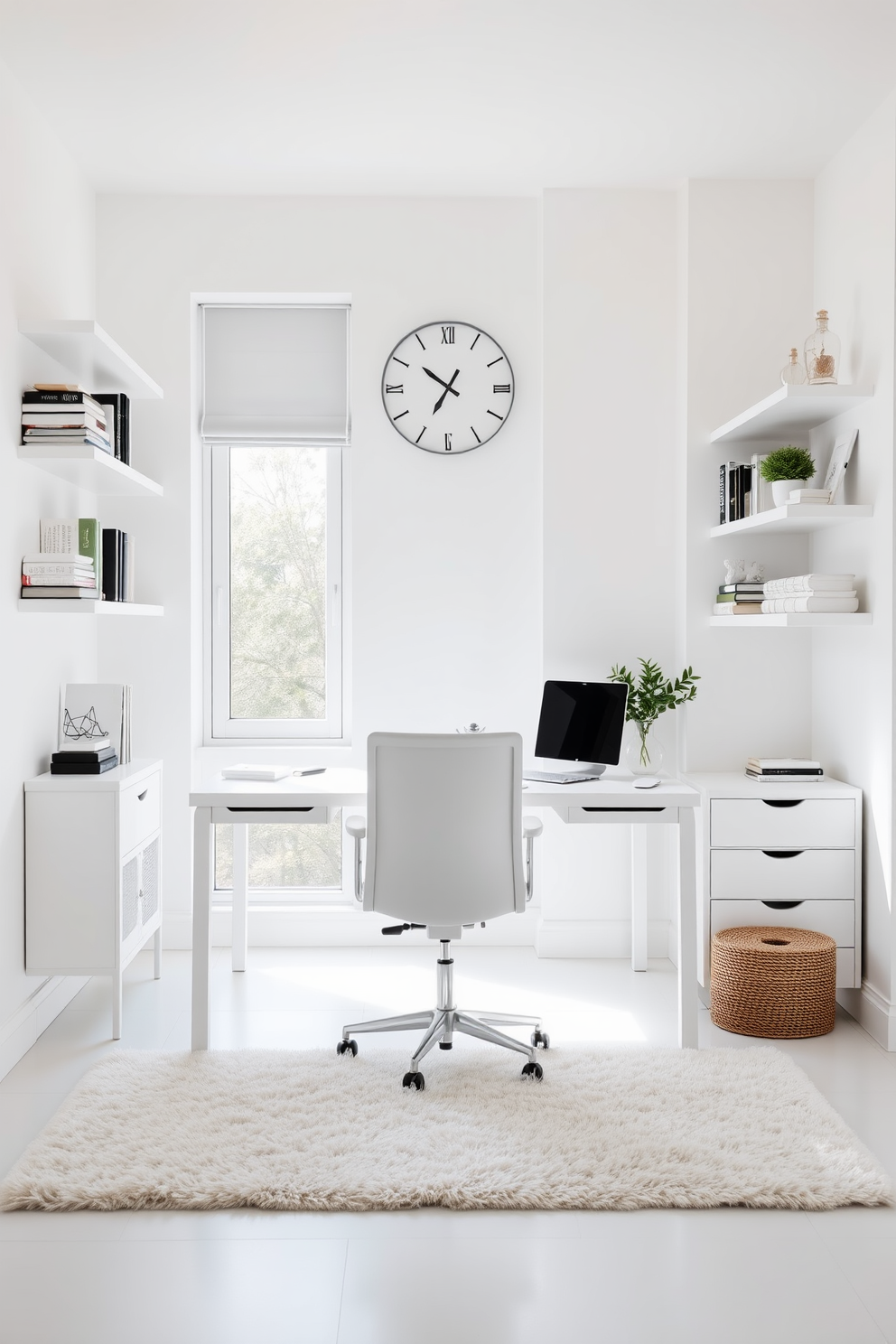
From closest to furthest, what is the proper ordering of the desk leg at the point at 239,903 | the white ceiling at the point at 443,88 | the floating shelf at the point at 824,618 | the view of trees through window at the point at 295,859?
the white ceiling at the point at 443,88, the floating shelf at the point at 824,618, the desk leg at the point at 239,903, the view of trees through window at the point at 295,859

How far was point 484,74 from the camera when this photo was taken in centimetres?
301

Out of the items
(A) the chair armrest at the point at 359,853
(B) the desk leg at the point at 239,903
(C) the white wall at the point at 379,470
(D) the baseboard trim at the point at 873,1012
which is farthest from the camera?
(C) the white wall at the point at 379,470

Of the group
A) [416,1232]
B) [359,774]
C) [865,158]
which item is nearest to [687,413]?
[865,158]

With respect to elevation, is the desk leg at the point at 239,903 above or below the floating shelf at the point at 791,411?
below

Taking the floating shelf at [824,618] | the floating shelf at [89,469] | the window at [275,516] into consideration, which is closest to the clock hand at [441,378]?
the window at [275,516]

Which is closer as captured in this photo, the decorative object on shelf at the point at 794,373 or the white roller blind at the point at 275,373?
the decorative object on shelf at the point at 794,373

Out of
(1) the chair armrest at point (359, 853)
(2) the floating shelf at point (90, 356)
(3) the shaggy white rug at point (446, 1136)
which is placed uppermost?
(2) the floating shelf at point (90, 356)

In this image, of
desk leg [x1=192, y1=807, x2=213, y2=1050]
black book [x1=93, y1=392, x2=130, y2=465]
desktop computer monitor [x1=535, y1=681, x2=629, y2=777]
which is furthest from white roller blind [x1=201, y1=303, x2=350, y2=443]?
desk leg [x1=192, y1=807, x2=213, y2=1050]

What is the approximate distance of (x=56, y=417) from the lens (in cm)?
308

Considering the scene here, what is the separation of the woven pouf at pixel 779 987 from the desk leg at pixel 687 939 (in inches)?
8.8

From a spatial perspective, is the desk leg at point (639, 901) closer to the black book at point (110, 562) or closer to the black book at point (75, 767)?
the black book at point (75, 767)

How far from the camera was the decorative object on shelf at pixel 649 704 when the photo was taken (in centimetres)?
367

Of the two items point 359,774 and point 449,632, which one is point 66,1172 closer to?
point 359,774

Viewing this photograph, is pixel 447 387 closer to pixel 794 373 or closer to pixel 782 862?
pixel 794 373
